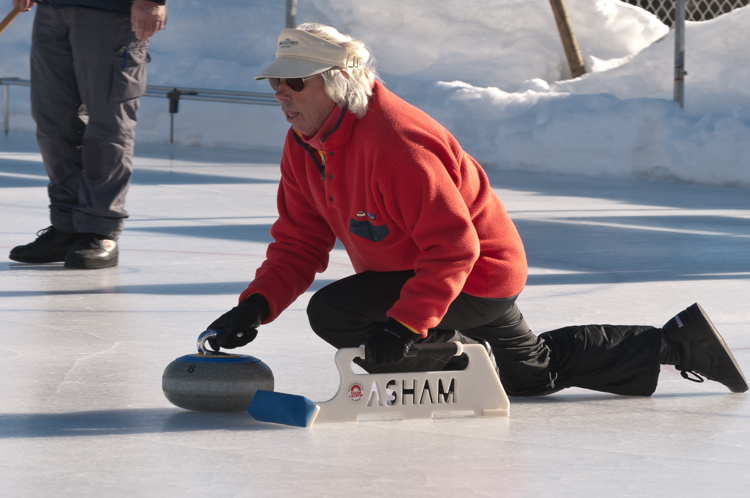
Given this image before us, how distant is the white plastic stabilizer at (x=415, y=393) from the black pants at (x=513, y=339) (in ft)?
0.18

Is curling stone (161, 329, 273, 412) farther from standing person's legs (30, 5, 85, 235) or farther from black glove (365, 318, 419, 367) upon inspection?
standing person's legs (30, 5, 85, 235)

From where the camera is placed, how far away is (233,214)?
6.72 metres

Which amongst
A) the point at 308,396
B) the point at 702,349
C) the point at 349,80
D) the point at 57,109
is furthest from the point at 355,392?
the point at 57,109

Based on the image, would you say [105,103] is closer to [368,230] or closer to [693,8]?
[368,230]

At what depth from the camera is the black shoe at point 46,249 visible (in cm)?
467

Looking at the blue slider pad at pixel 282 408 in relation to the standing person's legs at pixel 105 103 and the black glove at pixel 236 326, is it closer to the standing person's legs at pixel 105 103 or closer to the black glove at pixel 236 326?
the black glove at pixel 236 326

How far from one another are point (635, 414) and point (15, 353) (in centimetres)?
164

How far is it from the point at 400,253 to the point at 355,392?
0.33 m

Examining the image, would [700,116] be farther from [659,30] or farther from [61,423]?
[61,423]

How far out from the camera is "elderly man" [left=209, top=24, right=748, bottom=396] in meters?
2.34

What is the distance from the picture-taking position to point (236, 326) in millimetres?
2543

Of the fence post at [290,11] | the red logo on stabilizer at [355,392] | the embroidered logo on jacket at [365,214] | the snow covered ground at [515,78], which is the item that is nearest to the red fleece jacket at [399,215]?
the embroidered logo on jacket at [365,214]

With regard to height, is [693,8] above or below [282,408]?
below

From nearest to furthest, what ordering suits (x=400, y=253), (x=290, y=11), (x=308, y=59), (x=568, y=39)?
(x=308, y=59), (x=400, y=253), (x=290, y=11), (x=568, y=39)
